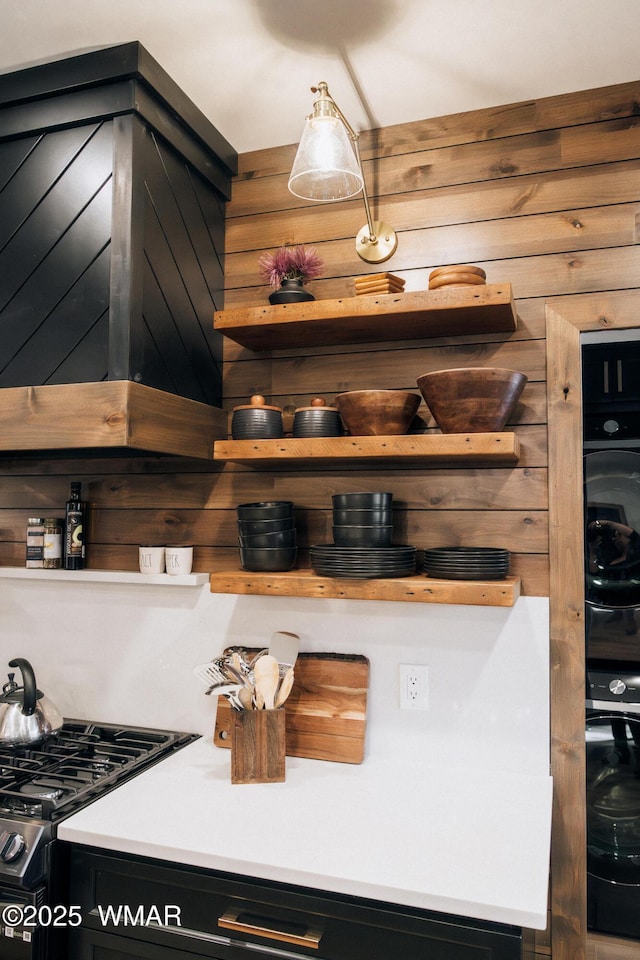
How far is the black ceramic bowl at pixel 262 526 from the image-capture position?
1.90 m

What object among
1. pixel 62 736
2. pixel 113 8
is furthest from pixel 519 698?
pixel 113 8

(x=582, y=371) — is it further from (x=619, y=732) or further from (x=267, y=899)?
(x=267, y=899)

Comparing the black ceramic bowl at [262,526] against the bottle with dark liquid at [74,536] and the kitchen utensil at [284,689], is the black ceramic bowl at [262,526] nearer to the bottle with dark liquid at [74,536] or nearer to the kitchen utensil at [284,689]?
the kitchen utensil at [284,689]

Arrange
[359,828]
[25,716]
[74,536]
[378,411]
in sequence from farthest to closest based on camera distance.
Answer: [74,536] < [25,716] < [378,411] < [359,828]

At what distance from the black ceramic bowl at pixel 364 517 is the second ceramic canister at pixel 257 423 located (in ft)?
0.98

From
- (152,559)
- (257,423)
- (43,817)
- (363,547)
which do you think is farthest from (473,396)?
(43,817)

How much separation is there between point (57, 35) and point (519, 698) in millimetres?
2046

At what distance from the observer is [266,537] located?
1905 mm

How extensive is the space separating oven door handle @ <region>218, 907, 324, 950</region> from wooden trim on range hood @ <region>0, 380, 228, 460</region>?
1.04 meters

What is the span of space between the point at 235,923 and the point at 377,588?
2.55 feet

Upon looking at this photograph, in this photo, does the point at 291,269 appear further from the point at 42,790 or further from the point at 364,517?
the point at 42,790

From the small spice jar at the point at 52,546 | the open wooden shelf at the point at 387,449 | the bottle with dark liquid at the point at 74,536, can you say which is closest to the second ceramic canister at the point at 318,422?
the open wooden shelf at the point at 387,449

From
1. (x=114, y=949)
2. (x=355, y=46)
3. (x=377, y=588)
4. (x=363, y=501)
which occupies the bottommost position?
(x=114, y=949)

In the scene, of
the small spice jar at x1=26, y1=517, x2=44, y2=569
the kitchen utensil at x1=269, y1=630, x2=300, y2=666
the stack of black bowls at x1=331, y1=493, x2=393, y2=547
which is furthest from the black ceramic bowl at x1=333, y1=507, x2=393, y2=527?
the small spice jar at x1=26, y1=517, x2=44, y2=569
